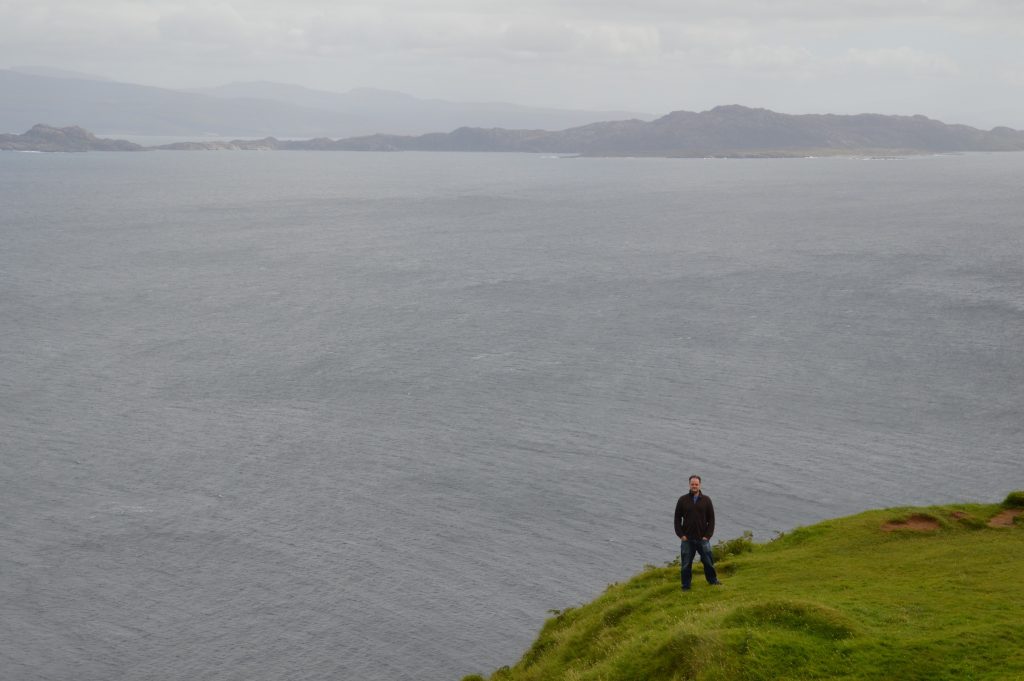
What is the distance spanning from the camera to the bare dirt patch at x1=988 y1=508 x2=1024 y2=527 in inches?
1545

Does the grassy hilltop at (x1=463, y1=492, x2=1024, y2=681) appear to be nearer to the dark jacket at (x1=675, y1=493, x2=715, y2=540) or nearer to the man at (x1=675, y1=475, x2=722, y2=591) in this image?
Result: the man at (x1=675, y1=475, x2=722, y2=591)

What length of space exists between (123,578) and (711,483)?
137 ft

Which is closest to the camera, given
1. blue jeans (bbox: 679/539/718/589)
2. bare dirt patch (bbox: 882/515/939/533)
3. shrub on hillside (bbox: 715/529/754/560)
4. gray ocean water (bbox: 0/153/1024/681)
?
blue jeans (bbox: 679/539/718/589)

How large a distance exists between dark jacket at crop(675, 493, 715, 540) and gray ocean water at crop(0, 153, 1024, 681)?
25.6 m

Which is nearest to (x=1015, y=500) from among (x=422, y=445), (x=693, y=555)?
(x=693, y=555)

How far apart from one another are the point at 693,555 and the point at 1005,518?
50.3 feet

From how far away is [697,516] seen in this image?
31.2m

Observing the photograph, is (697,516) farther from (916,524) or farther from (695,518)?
(916,524)

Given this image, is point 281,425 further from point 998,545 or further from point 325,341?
point 998,545

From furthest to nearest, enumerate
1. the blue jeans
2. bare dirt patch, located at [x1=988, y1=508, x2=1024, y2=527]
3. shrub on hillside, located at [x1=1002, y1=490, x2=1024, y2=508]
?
shrub on hillside, located at [x1=1002, y1=490, x2=1024, y2=508], bare dirt patch, located at [x1=988, y1=508, x2=1024, y2=527], the blue jeans

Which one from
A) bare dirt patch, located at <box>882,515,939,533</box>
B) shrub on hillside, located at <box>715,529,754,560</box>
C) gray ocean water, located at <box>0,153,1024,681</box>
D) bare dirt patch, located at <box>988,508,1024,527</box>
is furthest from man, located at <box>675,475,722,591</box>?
gray ocean water, located at <box>0,153,1024,681</box>

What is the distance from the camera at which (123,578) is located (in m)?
63.2

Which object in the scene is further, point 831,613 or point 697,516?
point 697,516

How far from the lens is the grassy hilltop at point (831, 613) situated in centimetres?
2678
